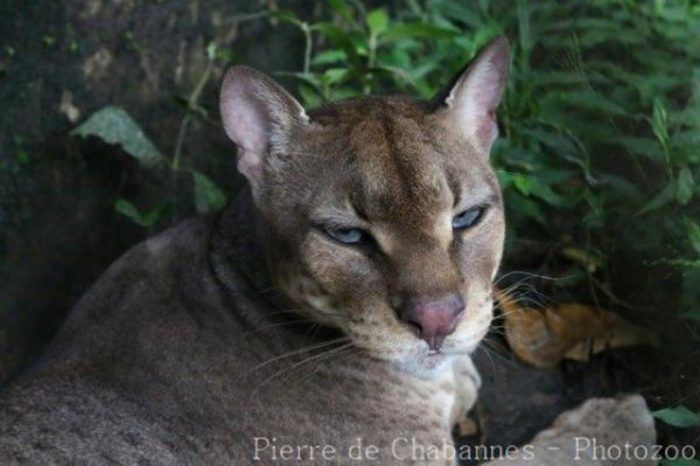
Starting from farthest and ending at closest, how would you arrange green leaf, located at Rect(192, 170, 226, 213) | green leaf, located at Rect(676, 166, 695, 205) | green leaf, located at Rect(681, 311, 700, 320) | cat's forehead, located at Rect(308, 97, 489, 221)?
green leaf, located at Rect(192, 170, 226, 213) → green leaf, located at Rect(676, 166, 695, 205) → green leaf, located at Rect(681, 311, 700, 320) → cat's forehead, located at Rect(308, 97, 489, 221)

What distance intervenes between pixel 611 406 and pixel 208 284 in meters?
1.94

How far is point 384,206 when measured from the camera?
4109mm

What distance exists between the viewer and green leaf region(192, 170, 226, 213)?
5895 mm

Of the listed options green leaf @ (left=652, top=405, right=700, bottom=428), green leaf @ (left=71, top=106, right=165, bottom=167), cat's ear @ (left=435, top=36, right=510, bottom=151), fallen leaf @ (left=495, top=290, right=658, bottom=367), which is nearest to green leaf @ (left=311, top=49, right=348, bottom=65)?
green leaf @ (left=71, top=106, right=165, bottom=167)

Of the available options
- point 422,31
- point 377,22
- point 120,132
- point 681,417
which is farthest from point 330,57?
point 681,417

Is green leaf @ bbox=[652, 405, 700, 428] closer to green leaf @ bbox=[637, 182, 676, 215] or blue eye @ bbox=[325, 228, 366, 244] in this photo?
green leaf @ bbox=[637, 182, 676, 215]

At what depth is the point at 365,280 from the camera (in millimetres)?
4125

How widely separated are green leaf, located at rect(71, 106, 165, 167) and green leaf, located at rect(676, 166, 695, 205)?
2.55 m

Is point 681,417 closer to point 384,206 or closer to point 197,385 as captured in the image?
point 384,206

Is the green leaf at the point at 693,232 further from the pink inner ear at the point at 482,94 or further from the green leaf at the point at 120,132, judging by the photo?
the green leaf at the point at 120,132

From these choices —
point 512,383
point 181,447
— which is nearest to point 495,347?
point 512,383

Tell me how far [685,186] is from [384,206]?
1466 mm

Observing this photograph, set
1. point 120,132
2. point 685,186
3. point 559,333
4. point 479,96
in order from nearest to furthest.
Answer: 1. point 479,96
2. point 685,186
3. point 120,132
4. point 559,333

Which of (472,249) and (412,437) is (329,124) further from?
(412,437)
